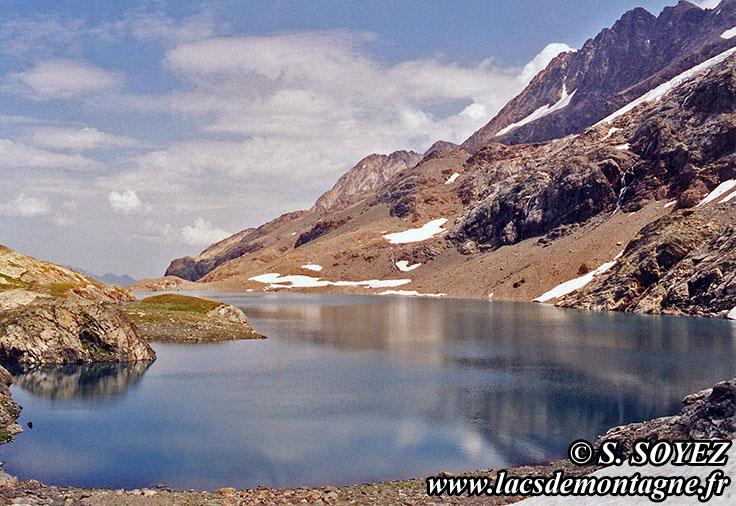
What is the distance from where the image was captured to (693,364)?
5194 centimetres

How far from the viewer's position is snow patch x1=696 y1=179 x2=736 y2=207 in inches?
5048

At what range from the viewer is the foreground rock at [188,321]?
70562 millimetres

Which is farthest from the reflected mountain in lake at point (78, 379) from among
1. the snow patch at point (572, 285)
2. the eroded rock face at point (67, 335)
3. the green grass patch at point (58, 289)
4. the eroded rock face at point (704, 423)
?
the snow patch at point (572, 285)

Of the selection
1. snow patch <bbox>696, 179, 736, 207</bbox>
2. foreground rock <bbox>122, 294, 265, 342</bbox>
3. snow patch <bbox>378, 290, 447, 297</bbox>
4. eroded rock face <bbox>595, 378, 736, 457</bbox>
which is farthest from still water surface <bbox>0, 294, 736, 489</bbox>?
snow patch <bbox>378, 290, 447, 297</bbox>

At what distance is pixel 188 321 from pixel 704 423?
6380cm

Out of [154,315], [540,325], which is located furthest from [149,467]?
[540,325]

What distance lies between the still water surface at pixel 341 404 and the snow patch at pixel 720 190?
67871 mm

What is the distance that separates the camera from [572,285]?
132 metres

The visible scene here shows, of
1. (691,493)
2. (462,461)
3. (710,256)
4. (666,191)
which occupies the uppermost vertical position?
(666,191)

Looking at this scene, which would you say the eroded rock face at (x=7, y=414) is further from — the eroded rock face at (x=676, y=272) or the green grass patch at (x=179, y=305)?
the eroded rock face at (x=676, y=272)

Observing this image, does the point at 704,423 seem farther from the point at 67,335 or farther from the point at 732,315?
the point at 732,315

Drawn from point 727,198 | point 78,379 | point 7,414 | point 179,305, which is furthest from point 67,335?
point 727,198

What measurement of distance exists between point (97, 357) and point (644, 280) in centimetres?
9741

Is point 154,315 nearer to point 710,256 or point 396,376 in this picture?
point 396,376
